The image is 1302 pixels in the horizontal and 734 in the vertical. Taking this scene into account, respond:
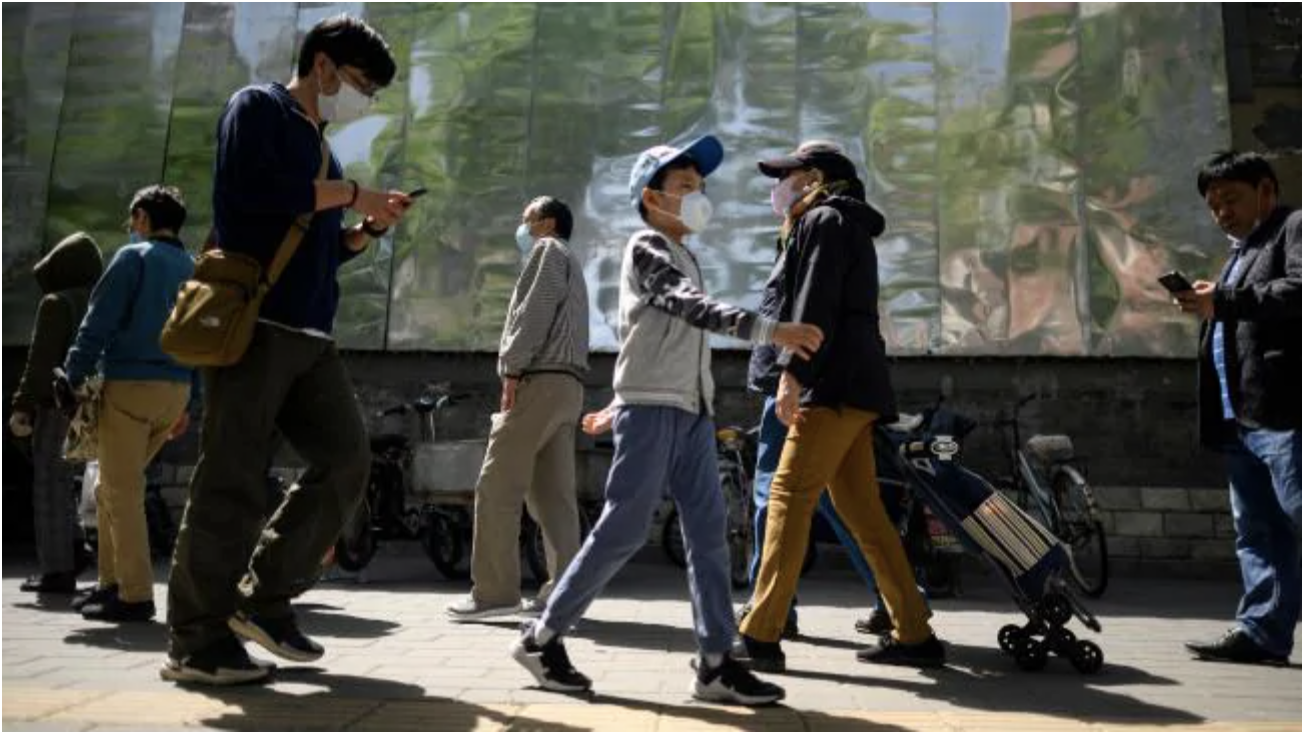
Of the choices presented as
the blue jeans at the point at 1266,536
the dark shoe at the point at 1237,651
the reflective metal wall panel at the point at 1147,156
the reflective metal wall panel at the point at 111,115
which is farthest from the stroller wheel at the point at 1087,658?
the reflective metal wall panel at the point at 111,115

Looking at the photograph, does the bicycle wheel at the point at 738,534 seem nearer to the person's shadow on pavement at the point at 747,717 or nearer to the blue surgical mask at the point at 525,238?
the blue surgical mask at the point at 525,238

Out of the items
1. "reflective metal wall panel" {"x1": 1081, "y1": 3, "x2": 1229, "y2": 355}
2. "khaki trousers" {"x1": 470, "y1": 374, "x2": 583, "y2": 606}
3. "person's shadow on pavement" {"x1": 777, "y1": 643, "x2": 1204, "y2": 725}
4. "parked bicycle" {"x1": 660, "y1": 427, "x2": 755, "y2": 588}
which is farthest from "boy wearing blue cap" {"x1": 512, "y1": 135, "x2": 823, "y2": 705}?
"reflective metal wall panel" {"x1": 1081, "y1": 3, "x2": 1229, "y2": 355}

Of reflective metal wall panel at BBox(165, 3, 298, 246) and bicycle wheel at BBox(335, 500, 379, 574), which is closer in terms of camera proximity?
bicycle wheel at BBox(335, 500, 379, 574)

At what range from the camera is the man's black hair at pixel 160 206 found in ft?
17.7

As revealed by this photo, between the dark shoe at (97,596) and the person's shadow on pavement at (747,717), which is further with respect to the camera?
the dark shoe at (97,596)

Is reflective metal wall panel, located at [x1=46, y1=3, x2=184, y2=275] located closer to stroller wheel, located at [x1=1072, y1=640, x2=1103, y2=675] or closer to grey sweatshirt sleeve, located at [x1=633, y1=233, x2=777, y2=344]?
grey sweatshirt sleeve, located at [x1=633, y1=233, x2=777, y2=344]

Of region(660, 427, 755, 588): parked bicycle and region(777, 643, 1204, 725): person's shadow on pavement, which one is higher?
region(660, 427, 755, 588): parked bicycle

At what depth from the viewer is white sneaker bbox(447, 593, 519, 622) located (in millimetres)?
5309

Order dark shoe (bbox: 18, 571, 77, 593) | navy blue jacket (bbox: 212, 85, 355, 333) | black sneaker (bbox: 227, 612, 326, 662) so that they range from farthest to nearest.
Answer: dark shoe (bbox: 18, 571, 77, 593)
black sneaker (bbox: 227, 612, 326, 662)
navy blue jacket (bbox: 212, 85, 355, 333)

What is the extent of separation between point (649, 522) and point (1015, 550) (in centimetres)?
175

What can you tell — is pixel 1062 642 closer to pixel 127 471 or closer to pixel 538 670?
pixel 538 670

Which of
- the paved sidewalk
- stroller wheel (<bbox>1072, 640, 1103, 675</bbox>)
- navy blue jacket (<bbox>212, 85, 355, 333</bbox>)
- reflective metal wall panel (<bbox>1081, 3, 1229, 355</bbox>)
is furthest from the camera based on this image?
reflective metal wall panel (<bbox>1081, 3, 1229, 355</bbox>)

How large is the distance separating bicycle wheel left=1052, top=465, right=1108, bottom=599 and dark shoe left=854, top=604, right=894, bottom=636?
7.85 feet

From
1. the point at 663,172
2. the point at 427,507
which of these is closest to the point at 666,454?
the point at 663,172
